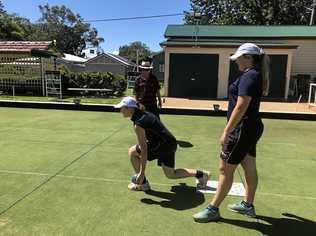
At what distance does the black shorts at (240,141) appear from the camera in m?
3.19

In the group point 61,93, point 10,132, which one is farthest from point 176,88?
point 10,132

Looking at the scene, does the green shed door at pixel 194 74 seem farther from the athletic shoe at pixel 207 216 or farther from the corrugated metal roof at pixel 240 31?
the athletic shoe at pixel 207 216

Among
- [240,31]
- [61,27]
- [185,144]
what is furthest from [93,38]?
[185,144]

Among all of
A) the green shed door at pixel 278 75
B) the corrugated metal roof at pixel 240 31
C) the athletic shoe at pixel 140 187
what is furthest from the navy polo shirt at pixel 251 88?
the corrugated metal roof at pixel 240 31

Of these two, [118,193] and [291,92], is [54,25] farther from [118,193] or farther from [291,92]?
[118,193]

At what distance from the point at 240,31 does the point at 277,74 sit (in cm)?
490

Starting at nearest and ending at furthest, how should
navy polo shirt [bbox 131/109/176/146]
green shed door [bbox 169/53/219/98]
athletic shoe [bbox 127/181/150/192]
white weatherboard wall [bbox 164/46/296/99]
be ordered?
navy polo shirt [bbox 131/109/176/146] → athletic shoe [bbox 127/181/150/192] → white weatherboard wall [bbox 164/46/296/99] → green shed door [bbox 169/53/219/98]

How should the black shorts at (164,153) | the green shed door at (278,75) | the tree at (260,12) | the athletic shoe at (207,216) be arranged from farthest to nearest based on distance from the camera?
1. the tree at (260,12)
2. the green shed door at (278,75)
3. the black shorts at (164,153)
4. the athletic shoe at (207,216)

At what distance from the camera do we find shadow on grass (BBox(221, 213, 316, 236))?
3.36 meters

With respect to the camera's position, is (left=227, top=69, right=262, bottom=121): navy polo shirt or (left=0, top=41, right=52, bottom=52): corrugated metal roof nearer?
(left=227, top=69, right=262, bottom=121): navy polo shirt

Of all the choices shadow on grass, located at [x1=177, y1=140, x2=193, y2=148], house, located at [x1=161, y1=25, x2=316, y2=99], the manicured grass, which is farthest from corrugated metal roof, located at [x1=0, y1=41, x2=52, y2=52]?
shadow on grass, located at [x1=177, y1=140, x2=193, y2=148]

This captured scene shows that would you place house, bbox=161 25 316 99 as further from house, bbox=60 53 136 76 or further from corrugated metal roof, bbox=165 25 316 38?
house, bbox=60 53 136 76

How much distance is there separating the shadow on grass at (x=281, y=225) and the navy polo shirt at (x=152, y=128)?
1.02m

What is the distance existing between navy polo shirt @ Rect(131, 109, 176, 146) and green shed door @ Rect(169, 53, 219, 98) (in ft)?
42.1
